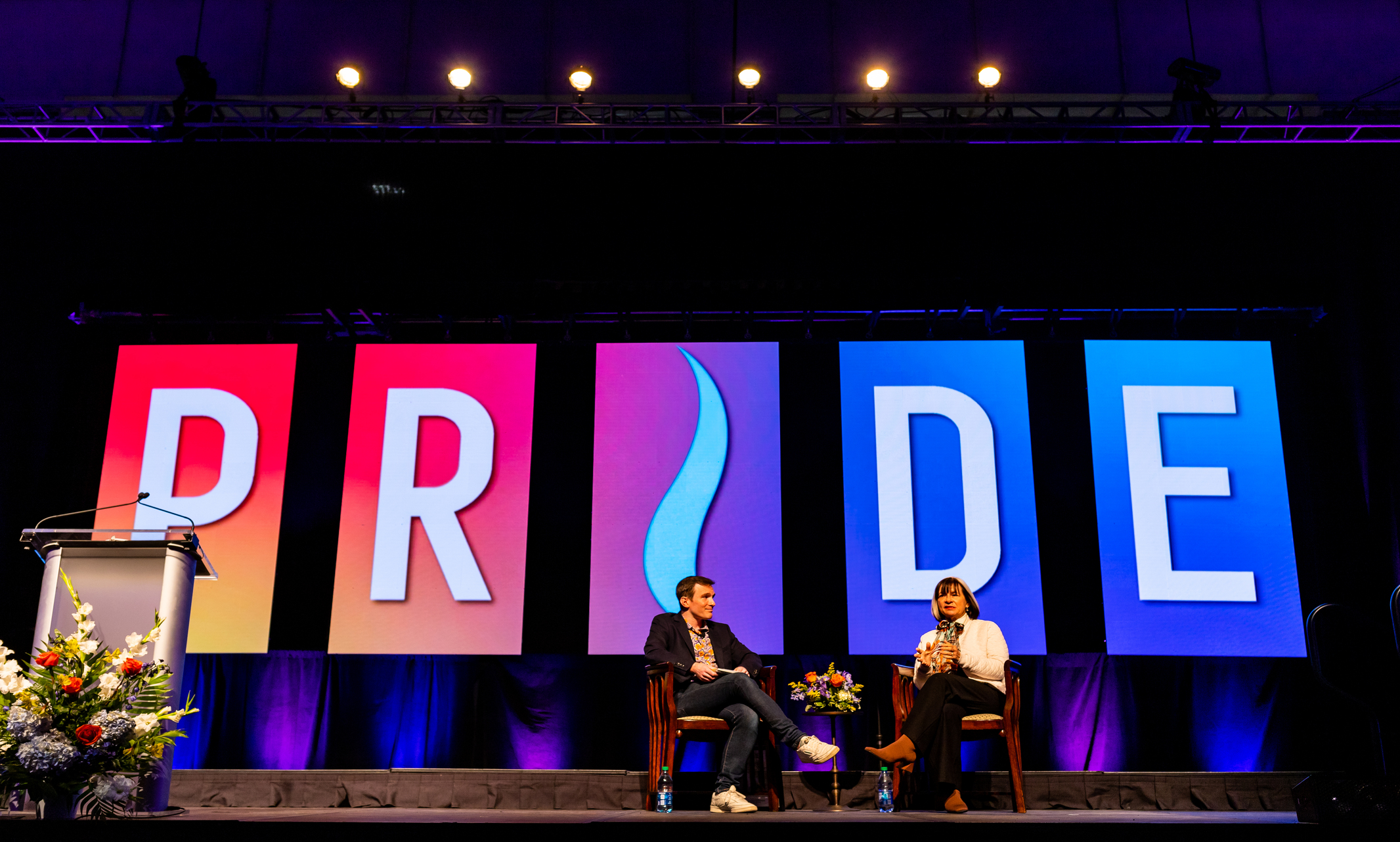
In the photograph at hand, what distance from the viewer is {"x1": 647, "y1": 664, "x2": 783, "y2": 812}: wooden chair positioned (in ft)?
14.4

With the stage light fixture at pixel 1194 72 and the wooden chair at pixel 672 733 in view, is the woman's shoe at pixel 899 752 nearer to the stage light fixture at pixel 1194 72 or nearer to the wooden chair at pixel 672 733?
the wooden chair at pixel 672 733

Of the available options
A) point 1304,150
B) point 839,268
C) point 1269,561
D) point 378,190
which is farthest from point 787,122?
point 1269,561

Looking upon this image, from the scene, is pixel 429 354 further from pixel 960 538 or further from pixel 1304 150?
pixel 1304 150

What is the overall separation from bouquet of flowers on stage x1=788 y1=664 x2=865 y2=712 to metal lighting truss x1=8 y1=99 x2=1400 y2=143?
9.61 ft

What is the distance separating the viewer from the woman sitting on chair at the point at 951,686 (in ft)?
13.7

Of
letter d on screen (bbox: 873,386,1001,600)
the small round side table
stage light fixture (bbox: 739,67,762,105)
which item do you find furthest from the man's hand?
stage light fixture (bbox: 739,67,762,105)

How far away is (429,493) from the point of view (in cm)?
577

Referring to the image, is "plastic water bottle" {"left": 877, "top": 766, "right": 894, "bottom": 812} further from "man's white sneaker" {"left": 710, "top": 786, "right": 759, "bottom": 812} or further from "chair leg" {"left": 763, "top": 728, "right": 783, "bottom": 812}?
"man's white sneaker" {"left": 710, "top": 786, "right": 759, "bottom": 812}

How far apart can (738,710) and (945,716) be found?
85 cm

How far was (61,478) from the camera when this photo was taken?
590 cm

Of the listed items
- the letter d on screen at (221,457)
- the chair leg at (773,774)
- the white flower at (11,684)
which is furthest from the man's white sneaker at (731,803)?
the letter d on screen at (221,457)

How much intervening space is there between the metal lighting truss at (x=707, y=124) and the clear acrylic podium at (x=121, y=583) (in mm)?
2806

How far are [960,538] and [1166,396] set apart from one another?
146 centimetres

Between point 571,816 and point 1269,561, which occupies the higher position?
point 1269,561
